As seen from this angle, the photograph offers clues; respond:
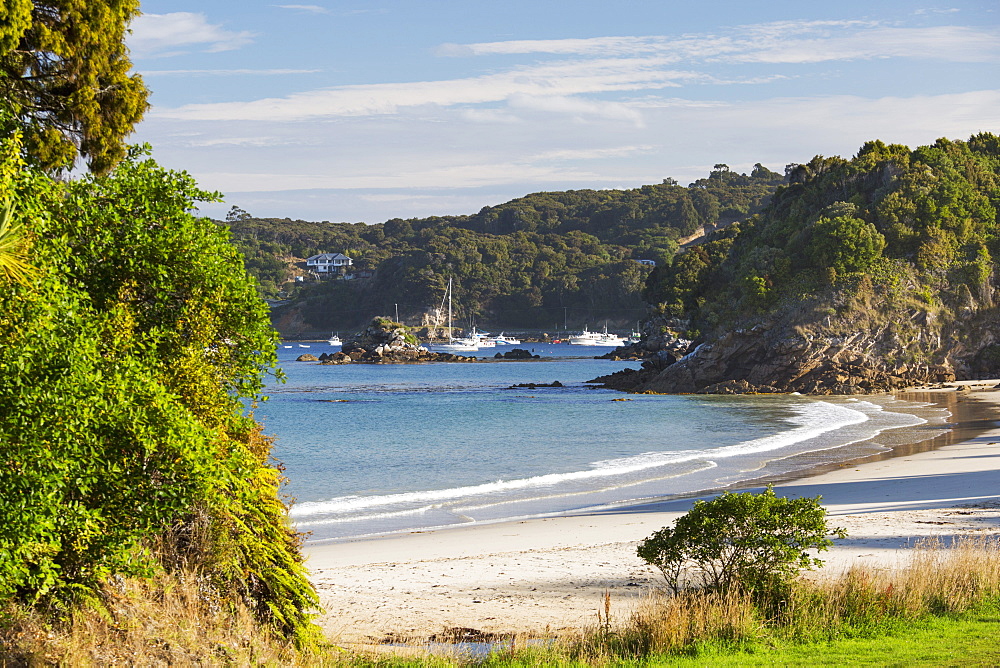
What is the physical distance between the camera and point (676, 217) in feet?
559

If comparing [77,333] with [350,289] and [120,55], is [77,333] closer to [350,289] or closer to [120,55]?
[120,55]

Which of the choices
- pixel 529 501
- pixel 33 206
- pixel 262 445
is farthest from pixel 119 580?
pixel 529 501

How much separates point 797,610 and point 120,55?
9.01 m

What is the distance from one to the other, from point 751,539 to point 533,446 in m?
23.6

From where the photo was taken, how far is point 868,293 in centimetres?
5797

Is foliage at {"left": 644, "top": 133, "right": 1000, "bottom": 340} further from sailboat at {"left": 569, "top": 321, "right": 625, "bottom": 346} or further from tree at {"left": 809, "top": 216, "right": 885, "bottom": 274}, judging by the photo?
sailboat at {"left": 569, "top": 321, "right": 625, "bottom": 346}

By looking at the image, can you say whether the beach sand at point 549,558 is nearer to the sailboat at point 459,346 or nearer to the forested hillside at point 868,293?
the forested hillside at point 868,293

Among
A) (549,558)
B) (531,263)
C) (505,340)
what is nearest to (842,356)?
(549,558)

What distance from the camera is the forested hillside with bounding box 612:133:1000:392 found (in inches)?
2211

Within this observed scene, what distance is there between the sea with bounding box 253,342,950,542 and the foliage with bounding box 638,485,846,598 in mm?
4052

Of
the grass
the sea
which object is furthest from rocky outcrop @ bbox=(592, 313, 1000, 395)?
the grass

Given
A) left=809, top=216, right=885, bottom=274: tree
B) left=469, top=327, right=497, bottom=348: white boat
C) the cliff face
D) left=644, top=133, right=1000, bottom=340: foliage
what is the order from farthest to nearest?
1. left=469, top=327, right=497, bottom=348: white boat
2. left=644, top=133, right=1000, bottom=340: foliage
3. left=809, top=216, right=885, bottom=274: tree
4. the cliff face

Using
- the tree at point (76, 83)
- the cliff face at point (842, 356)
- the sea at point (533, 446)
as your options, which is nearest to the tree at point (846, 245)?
the cliff face at point (842, 356)

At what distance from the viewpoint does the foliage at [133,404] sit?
555 centimetres
